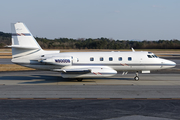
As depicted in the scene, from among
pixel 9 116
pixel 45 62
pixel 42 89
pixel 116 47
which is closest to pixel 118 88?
pixel 42 89

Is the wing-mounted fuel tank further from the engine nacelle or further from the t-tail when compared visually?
the t-tail

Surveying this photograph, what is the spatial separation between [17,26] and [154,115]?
16068 millimetres

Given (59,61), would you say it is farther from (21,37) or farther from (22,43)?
(21,37)

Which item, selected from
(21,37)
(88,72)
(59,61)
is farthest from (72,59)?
(21,37)

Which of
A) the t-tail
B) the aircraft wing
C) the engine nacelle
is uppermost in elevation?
the t-tail

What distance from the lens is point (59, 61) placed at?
22.4 m

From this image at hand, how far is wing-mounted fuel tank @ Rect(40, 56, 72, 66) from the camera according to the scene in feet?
73.0

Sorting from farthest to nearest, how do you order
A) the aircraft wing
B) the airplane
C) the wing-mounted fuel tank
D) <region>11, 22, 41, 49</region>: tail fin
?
<region>11, 22, 41, 49</region>: tail fin, the airplane, the wing-mounted fuel tank, the aircraft wing

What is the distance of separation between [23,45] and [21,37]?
75 cm

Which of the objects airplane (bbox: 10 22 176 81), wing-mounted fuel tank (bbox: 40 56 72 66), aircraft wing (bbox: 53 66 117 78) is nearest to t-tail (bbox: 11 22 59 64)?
airplane (bbox: 10 22 176 81)

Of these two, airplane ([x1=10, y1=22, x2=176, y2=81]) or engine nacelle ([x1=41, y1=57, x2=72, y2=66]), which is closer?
engine nacelle ([x1=41, y1=57, x2=72, y2=66])

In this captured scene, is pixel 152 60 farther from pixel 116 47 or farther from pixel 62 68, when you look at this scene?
pixel 116 47

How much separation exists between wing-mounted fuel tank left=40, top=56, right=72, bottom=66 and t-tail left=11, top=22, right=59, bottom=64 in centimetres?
126

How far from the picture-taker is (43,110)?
40.3ft
